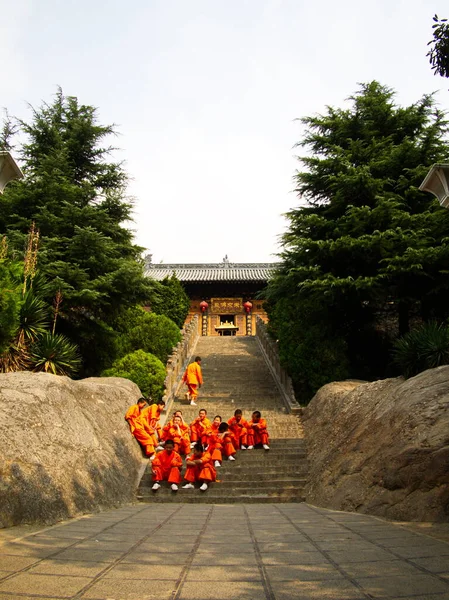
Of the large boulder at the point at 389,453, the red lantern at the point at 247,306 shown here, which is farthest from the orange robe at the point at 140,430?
the red lantern at the point at 247,306

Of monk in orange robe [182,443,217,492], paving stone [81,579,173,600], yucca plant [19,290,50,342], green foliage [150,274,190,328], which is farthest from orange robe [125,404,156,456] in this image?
green foliage [150,274,190,328]

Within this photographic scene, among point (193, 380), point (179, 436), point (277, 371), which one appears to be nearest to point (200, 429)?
point (179, 436)

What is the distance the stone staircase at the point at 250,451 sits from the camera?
8.33m

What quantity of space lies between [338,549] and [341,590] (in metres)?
1.17

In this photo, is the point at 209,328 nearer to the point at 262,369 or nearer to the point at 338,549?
the point at 262,369

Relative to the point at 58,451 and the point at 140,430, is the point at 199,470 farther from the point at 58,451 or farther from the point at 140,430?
the point at 58,451

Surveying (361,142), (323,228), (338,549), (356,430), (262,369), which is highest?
(361,142)

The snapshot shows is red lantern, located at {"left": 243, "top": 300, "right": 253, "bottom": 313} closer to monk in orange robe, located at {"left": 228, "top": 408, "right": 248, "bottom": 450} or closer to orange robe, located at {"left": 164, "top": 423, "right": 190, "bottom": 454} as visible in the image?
monk in orange robe, located at {"left": 228, "top": 408, "right": 248, "bottom": 450}

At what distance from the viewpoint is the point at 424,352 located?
873 cm

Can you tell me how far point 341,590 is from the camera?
292cm

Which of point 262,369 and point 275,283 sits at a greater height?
point 275,283

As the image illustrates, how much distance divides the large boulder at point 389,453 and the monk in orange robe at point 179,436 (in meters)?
2.65

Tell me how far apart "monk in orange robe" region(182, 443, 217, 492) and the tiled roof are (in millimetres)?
23059

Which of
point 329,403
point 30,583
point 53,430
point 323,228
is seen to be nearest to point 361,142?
point 323,228
